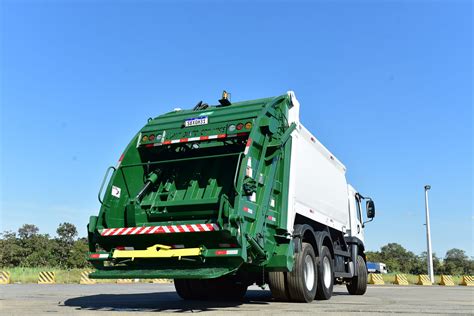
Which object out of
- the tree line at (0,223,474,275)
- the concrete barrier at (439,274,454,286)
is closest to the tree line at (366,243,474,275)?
the tree line at (0,223,474,275)

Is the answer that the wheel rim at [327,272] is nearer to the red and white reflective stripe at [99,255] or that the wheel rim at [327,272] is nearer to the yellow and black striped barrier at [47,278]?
the red and white reflective stripe at [99,255]

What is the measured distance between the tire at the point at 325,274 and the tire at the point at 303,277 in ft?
1.24

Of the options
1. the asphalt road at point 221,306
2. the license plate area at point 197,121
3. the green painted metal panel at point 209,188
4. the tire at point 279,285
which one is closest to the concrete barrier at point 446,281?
the asphalt road at point 221,306

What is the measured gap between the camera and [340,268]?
10.7 metres

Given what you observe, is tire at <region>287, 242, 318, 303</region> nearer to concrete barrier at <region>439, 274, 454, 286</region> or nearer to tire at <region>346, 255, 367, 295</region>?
tire at <region>346, 255, 367, 295</region>

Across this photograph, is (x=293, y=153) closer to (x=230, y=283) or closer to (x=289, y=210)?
(x=289, y=210)

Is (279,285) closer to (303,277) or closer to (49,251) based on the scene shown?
(303,277)

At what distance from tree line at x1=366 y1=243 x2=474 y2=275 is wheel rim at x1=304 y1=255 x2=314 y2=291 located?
5734 cm

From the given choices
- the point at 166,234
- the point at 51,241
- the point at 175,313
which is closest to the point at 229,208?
the point at 166,234

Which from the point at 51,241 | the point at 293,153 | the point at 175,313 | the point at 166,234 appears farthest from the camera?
the point at 51,241

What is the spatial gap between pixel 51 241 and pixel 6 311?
53.3 meters

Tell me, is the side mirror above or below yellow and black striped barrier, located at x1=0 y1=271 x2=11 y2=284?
above

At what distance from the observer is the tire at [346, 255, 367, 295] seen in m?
12.0

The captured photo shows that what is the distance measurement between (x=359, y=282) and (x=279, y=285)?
475cm
